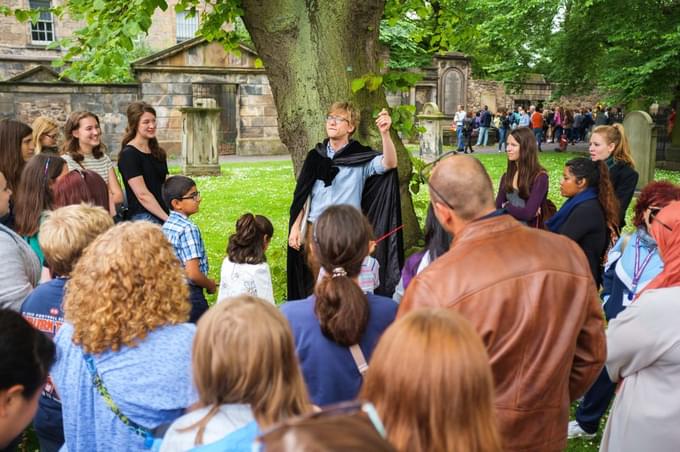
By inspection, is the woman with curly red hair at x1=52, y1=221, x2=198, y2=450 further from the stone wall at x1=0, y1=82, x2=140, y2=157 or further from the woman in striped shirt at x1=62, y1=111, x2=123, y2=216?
the stone wall at x1=0, y1=82, x2=140, y2=157

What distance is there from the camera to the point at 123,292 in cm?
244

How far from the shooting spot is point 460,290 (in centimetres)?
241

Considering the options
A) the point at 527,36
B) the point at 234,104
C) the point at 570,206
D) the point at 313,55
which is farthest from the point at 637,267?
the point at 527,36

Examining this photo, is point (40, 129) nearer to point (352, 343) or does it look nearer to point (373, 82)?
point (373, 82)

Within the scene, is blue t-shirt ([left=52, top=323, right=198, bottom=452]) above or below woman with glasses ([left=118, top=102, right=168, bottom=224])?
below

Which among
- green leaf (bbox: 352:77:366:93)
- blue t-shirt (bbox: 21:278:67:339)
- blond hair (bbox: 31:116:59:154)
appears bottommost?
blue t-shirt (bbox: 21:278:67:339)

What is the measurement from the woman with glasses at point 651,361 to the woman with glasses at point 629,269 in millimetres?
859

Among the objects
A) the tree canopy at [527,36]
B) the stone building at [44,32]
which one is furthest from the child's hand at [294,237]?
the stone building at [44,32]

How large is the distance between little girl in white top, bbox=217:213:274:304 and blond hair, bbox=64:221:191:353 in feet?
6.94

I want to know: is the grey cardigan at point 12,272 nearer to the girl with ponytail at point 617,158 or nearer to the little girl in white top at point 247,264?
the little girl in white top at point 247,264

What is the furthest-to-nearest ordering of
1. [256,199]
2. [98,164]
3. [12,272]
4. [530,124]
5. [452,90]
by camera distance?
1. [452,90]
2. [530,124]
3. [256,199]
4. [98,164]
5. [12,272]

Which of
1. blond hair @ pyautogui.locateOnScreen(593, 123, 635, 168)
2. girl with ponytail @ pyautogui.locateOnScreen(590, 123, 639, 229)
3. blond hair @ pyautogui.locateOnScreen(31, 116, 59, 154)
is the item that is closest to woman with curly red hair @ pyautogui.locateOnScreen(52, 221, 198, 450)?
blond hair @ pyautogui.locateOnScreen(31, 116, 59, 154)

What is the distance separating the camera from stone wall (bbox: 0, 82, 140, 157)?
67.1ft

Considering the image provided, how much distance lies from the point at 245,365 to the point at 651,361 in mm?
1905
